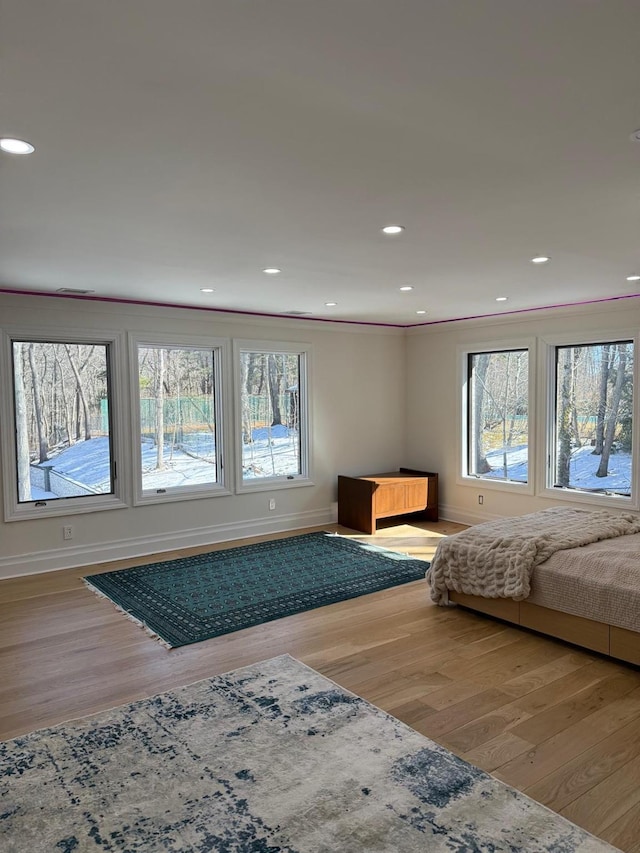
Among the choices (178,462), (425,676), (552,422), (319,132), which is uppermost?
(319,132)

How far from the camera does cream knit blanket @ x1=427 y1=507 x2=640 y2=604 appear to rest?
12.7 ft

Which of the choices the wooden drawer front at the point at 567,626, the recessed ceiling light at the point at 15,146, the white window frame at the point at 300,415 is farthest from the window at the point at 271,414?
the recessed ceiling light at the point at 15,146

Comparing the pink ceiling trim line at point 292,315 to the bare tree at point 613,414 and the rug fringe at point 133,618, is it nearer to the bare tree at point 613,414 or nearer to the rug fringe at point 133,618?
the bare tree at point 613,414

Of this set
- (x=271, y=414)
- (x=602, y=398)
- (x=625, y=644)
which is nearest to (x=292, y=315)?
(x=271, y=414)

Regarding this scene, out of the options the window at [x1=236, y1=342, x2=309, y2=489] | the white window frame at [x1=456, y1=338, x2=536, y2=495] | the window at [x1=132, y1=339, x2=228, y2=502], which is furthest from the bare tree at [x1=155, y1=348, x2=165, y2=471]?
the white window frame at [x1=456, y1=338, x2=536, y2=495]

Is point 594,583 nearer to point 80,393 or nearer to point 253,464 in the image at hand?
point 253,464

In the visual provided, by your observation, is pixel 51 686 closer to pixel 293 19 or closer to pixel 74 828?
pixel 74 828

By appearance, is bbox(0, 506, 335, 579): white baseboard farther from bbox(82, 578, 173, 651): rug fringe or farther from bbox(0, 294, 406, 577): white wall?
bbox(82, 578, 173, 651): rug fringe

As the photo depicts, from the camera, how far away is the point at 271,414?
6770 mm

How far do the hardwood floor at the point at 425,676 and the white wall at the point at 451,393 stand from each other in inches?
97.6

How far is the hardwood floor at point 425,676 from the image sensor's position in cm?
246

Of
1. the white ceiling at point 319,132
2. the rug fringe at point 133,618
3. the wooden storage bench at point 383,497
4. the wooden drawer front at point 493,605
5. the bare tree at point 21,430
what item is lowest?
the rug fringe at point 133,618

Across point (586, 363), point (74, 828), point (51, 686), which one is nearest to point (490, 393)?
point (586, 363)

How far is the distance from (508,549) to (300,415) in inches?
137
